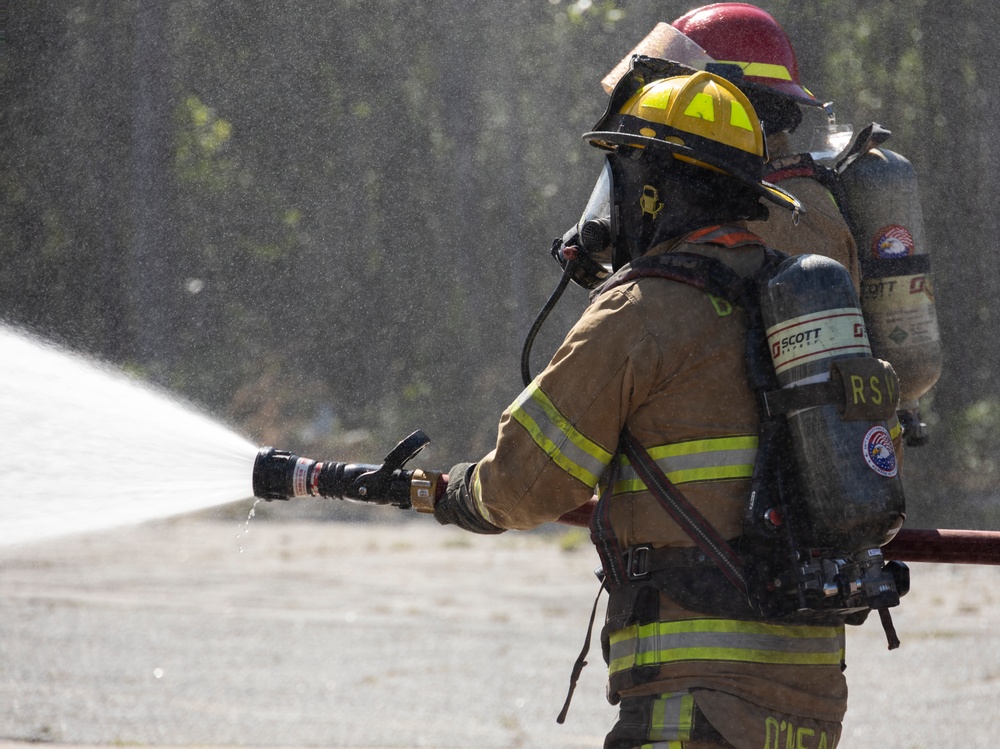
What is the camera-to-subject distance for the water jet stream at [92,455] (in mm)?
3191

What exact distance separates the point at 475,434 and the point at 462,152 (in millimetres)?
2394

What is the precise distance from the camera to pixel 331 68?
9.92 meters

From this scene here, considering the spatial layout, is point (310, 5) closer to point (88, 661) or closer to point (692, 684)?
point (88, 661)

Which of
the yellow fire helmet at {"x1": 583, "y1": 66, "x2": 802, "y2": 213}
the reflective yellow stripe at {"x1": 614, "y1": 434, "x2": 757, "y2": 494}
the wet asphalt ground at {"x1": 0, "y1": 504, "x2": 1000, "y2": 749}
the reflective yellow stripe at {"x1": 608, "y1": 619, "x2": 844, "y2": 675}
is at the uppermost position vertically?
the yellow fire helmet at {"x1": 583, "y1": 66, "x2": 802, "y2": 213}

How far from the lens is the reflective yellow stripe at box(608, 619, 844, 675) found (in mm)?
1966

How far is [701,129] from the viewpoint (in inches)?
82.7

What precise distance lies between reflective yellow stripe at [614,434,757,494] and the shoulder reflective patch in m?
0.57

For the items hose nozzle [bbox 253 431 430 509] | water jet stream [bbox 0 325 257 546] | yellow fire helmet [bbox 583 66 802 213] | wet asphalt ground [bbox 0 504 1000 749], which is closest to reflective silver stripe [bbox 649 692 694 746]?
hose nozzle [bbox 253 431 430 509]

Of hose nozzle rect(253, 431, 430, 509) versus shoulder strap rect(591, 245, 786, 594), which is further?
hose nozzle rect(253, 431, 430, 509)

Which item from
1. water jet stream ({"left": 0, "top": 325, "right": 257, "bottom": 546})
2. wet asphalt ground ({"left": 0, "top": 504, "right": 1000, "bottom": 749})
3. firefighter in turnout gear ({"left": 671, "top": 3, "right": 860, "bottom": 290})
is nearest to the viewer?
firefighter in turnout gear ({"left": 671, "top": 3, "right": 860, "bottom": 290})

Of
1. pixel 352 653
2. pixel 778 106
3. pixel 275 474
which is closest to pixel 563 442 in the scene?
pixel 275 474

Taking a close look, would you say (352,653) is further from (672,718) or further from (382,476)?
(672,718)

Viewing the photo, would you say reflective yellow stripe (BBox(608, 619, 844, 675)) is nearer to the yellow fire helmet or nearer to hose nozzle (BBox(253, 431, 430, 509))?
hose nozzle (BBox(253, 431, 430, 509))

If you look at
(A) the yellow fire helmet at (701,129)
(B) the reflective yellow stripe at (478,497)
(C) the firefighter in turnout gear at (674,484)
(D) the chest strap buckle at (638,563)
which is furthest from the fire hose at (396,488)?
(A) the yellow fire helmet at (701,129)
